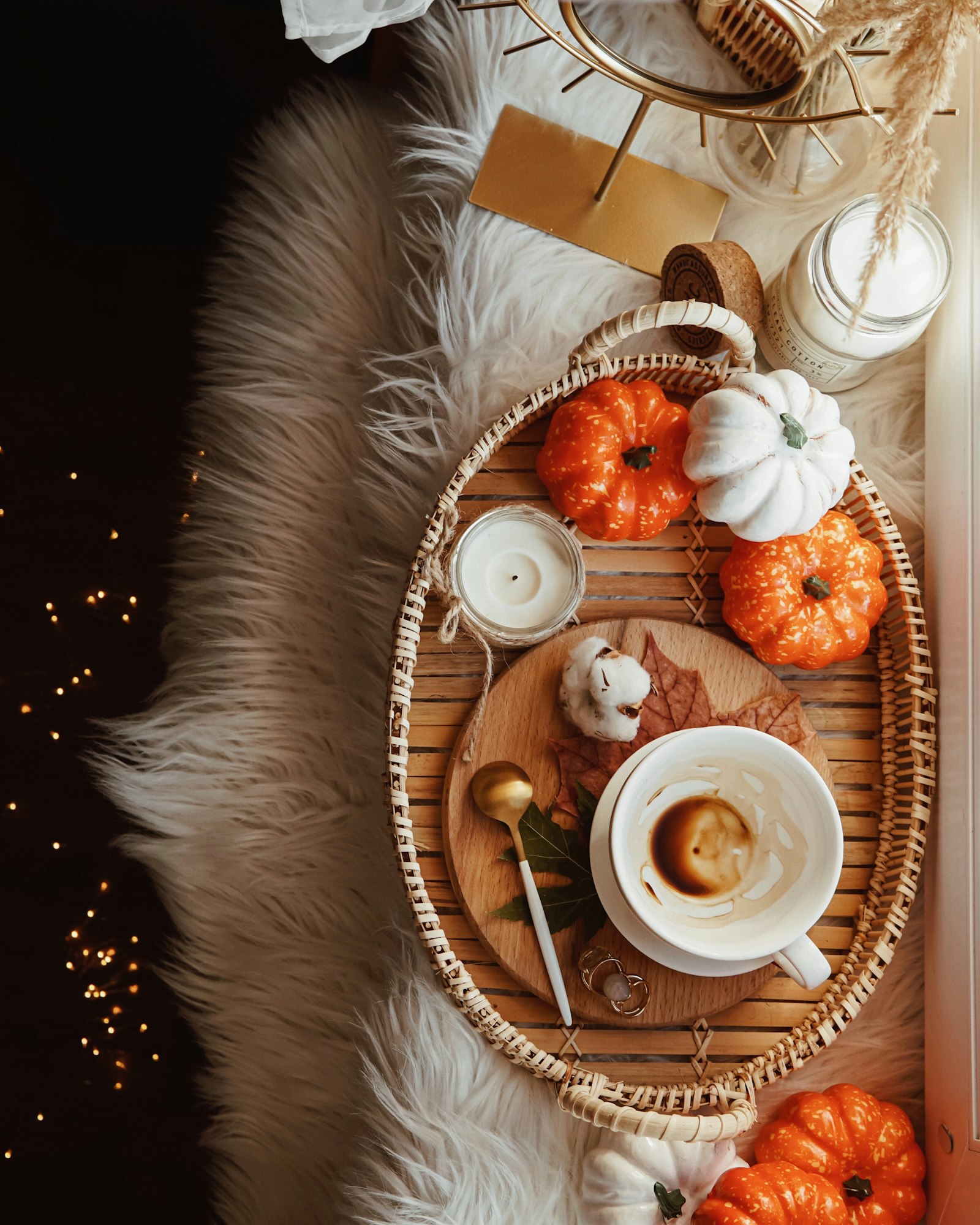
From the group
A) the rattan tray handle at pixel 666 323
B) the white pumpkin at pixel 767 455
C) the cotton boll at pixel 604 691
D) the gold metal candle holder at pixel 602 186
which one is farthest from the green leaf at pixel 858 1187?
the gold metal candle holder at pixel 602 186

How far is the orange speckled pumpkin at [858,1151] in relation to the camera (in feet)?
2.18

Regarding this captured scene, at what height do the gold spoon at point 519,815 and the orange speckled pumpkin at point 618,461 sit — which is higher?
the orange speckled pumpkin at point 618,461

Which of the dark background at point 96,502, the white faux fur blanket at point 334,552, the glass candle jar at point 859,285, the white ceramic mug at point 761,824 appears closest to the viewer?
the white ceramic mug at point 761,824

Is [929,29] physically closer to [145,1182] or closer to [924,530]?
[924,530]

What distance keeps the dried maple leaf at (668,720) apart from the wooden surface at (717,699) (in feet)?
0.11

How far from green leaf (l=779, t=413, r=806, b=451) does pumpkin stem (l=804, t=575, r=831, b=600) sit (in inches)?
4.1

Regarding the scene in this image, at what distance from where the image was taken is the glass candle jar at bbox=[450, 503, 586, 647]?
Result: 0.69 m

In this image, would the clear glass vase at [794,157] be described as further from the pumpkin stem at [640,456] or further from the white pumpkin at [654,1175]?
the white pumpkin at [654,1175]

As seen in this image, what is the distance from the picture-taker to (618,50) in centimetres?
85

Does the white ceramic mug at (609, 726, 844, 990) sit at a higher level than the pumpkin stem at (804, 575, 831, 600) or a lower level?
lower

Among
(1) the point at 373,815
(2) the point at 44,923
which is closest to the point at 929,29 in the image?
(1) the point at 373,815

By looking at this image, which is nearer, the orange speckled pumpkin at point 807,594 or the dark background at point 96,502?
the orange speckled pumpkin at point 807,594

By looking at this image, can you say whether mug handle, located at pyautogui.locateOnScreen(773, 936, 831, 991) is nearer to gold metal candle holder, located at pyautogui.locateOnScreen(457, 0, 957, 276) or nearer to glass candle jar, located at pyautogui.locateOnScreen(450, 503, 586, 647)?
glass candle jar, located at pyautogui.locateOnScreen(450, 503, 586, 647)

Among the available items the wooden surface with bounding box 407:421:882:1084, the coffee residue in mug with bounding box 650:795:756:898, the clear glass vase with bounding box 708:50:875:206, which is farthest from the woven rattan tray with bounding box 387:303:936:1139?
the clear glass vase with bounding box 708:50:875:206
